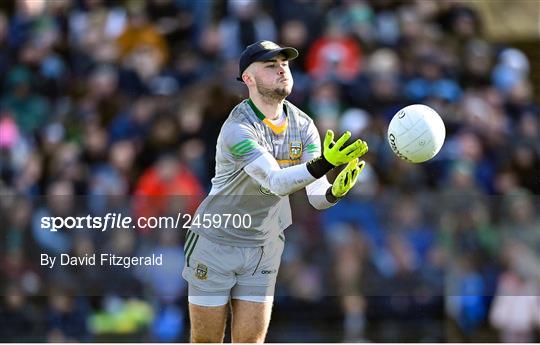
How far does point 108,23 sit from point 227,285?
5.88m

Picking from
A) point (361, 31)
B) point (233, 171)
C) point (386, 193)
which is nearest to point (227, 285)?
point (233, 171)

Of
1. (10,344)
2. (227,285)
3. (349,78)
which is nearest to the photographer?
(227,285)

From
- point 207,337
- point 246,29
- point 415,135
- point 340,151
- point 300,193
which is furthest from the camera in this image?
point 246,29

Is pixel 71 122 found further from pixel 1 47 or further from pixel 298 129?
pixel 298 129

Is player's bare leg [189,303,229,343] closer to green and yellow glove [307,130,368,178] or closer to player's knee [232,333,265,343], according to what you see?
player's knee [232,333,265,343]

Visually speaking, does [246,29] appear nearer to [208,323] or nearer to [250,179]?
[250,179]

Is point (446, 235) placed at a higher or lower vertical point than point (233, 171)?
lower

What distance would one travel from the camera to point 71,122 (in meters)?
11.5

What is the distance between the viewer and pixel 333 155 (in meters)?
6.59

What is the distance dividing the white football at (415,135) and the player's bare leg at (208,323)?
1468 millimetres

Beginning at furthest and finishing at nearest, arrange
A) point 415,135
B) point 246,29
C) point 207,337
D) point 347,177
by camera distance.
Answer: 1. point 246,29
2. point 207,337
3. point 415,135
4. point 347,177

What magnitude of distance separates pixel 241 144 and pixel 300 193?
2600 millimetres

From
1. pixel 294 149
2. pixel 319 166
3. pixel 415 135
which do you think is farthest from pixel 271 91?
pixel 415 135

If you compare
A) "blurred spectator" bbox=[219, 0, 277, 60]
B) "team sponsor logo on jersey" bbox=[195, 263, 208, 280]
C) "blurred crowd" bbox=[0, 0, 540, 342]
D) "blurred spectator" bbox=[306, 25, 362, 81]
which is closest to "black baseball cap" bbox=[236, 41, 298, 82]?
"team sponsor logo on jersey" bbox=[195, 263, 208, 280]
